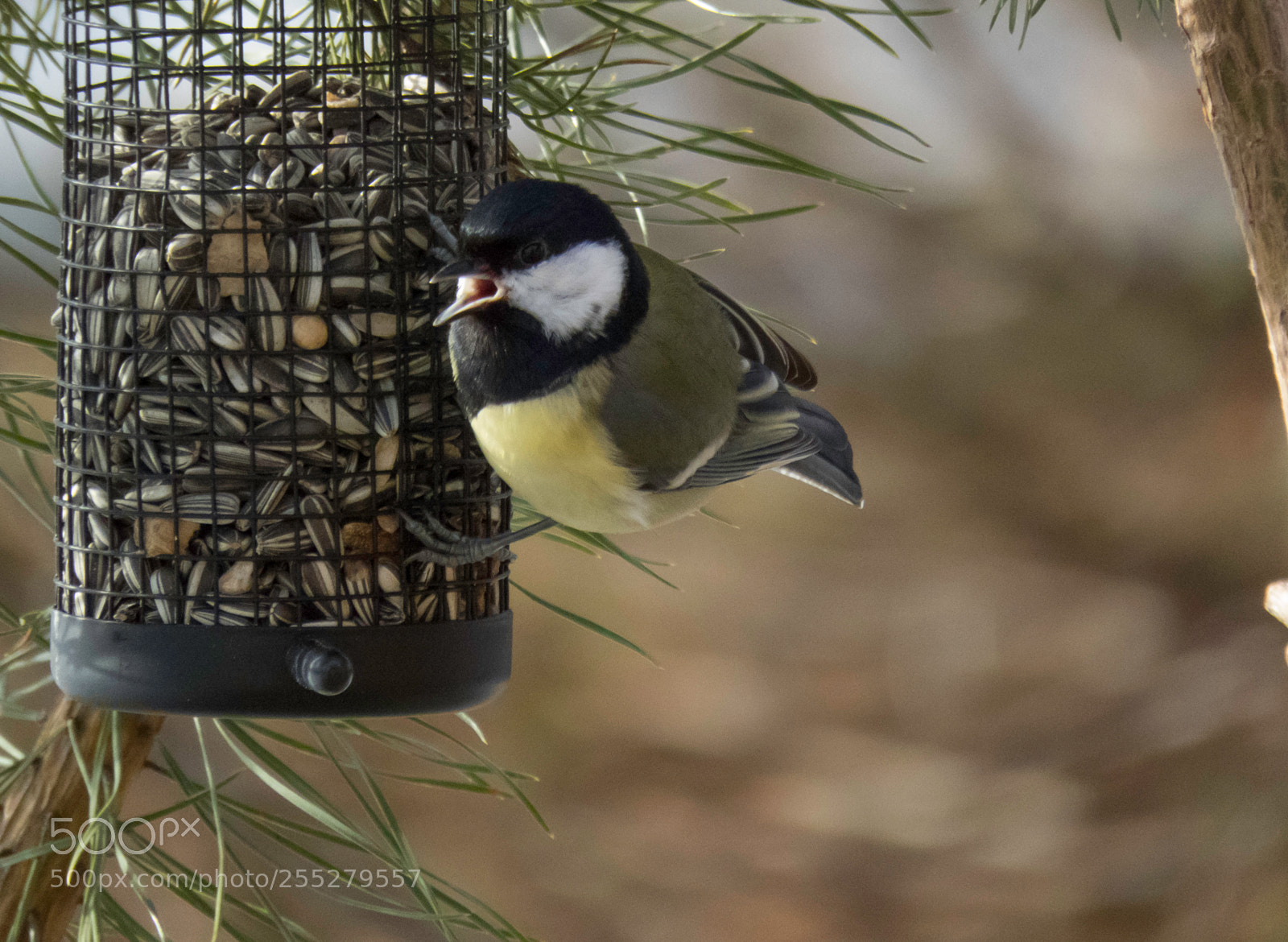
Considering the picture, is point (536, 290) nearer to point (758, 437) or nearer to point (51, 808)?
point (758, 437)

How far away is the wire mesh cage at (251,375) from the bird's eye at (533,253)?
0.42 feet

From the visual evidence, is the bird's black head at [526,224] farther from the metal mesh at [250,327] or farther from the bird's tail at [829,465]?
the bird's tail at [829,465]

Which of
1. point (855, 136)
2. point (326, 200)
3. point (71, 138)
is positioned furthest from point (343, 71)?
point (855, 136)

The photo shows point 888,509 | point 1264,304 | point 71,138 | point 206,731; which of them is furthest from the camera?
point 888,509

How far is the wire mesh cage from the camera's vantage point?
3.92 ft

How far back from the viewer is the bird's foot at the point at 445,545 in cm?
126

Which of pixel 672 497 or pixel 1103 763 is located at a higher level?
pixel 672 497

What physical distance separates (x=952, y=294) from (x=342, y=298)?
254cm

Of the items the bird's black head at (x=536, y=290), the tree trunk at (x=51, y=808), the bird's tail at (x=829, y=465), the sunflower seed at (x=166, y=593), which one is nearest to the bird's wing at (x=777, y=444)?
the bird's tail at (x=829, y=465)

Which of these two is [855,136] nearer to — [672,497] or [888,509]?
[888,509]

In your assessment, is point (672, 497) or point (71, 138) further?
point (672, 497)

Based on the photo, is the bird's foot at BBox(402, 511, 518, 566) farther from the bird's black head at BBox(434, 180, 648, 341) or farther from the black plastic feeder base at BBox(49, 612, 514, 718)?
the bird's black head at BBox(434, 180, 648, 341)

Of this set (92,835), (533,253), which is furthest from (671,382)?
(92,835)

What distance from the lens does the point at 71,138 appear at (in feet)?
4.14
